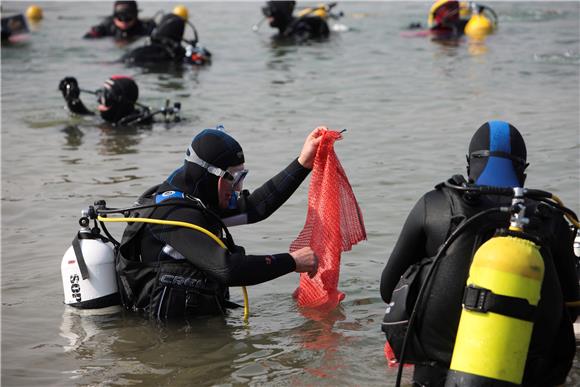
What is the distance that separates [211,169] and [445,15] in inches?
524

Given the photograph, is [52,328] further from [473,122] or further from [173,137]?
[473,122]

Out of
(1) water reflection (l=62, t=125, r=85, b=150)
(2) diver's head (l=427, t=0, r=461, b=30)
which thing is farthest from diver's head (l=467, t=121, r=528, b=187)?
(2) diver's head (l=427, t=0, r=461, b=30)

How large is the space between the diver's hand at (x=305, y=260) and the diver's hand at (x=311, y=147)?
570mm

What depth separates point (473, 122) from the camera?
10.2 m

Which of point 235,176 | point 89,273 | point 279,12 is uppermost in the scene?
point 279,12

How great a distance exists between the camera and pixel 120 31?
17.7m

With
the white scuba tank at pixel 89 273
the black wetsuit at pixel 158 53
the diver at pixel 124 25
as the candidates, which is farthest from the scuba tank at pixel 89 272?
the diver at pixel 124 25

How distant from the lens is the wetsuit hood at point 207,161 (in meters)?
4.59

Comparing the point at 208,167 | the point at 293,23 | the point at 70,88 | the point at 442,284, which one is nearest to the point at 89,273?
the point at 208,167

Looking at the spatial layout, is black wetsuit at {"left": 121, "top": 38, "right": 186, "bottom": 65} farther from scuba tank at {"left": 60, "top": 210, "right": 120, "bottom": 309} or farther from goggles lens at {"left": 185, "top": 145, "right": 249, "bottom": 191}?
goggles lens at {"left": 185, "top": 145, "right": 249, "bottom": 191}

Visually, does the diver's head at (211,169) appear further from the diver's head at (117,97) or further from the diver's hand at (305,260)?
the diver's head at (117,97)

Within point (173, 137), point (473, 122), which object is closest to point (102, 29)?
point (173, 137)

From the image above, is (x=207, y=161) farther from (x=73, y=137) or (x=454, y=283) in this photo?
(x=73, y=137)

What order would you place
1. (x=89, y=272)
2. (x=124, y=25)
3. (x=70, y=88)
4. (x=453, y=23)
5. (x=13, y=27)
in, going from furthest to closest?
(x=13, y=27), (x=453, y=23), (x=124, y=25), (x=70, y=88), (x=89, y=272)
